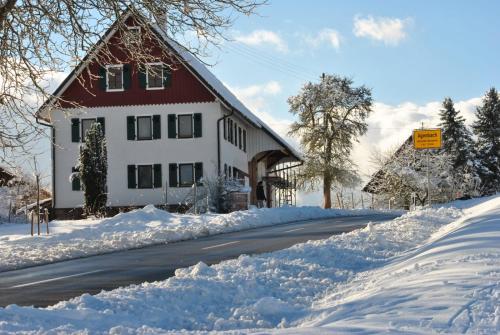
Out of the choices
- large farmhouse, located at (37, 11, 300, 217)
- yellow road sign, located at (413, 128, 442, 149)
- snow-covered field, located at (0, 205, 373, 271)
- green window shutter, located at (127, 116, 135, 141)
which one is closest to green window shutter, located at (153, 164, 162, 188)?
large farmhouse, located at (37, 11, 300, 217)

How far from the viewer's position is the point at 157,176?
39156mm

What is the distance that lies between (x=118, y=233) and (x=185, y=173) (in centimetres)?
1686

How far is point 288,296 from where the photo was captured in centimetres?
860

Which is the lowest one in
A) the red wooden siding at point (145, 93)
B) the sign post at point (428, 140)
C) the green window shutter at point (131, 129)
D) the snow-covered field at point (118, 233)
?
the snow-covered field at point (118, 233)

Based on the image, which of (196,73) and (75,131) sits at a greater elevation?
(196,73)

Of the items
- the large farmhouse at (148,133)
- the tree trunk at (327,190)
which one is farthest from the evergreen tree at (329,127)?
the large farmhouse at (148,133)

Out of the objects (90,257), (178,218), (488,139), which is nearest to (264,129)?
(178,218)

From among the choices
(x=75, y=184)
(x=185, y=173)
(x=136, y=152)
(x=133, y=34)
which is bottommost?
(x=75, y=184)

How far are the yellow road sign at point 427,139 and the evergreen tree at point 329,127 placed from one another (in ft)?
107

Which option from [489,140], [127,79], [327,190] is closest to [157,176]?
[127,79]

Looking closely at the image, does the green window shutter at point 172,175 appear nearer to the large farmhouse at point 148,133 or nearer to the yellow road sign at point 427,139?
the large farmhouse at point 148,133

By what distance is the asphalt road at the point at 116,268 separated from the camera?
404 inches

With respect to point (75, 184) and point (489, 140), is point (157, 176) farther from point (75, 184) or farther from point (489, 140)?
point (489, 140)

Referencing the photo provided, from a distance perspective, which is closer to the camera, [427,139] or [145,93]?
[427,139]
